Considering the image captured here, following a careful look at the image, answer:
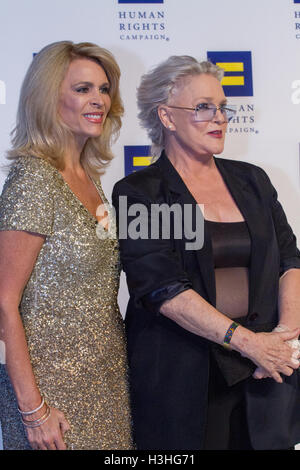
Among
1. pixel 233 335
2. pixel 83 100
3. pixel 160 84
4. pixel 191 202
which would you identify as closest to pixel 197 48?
pixel 160 84

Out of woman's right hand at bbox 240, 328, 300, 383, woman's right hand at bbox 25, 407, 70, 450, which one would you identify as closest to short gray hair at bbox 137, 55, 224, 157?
woman's right hand at bbox 240, 328, 300, 383

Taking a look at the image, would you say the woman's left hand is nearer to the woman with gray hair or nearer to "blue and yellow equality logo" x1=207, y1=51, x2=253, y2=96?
the woman with gray hair

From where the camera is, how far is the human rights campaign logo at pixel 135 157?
8.64ft

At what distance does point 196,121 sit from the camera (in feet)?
6.57

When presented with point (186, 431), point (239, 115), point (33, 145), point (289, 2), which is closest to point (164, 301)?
point (186, 431)

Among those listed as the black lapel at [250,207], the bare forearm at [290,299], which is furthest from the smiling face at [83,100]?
the bare forearm at [290,299]

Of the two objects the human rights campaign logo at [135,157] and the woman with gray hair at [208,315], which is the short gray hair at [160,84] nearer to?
the woman with gray hair at [208,315]

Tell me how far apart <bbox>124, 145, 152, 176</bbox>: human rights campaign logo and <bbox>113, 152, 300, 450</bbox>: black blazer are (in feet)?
2.21

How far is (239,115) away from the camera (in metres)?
2.66

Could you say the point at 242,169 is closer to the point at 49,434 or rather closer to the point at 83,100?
the point at 83,100

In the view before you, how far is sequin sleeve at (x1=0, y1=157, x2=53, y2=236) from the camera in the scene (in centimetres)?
167

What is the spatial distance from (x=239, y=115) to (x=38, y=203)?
126 centimetres

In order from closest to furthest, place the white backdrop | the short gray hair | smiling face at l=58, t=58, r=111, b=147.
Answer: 1. smiling face at l=58, t=58, r=111, b=147
2. the short gray hair
3. the white backdrop

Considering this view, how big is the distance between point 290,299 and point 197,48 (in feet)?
4.17
